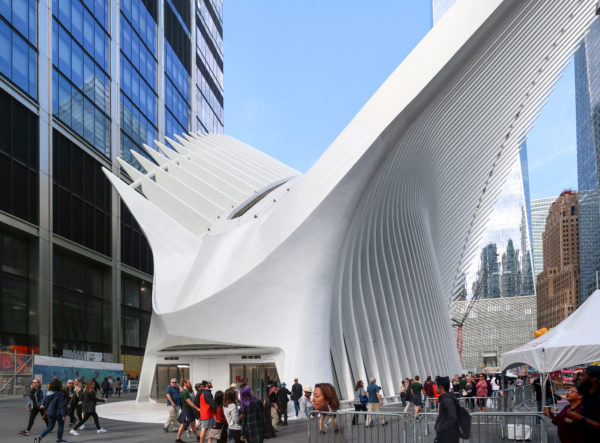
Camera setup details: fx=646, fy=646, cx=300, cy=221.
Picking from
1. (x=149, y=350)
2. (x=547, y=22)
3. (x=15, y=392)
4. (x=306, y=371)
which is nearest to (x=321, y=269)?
(x=306, y=371)

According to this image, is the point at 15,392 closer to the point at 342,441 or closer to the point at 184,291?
the point at 184,291

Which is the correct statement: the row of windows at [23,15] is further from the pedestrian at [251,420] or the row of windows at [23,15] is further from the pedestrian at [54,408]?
the pedestrian at [251,420]

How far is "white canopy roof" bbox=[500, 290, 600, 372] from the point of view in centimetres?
1041

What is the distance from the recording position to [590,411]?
7.31 m

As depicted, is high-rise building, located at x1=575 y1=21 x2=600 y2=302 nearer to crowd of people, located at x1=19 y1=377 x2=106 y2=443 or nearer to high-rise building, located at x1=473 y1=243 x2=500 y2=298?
high-rise building, located at x1=473 y1=243 x2=500 y2=298

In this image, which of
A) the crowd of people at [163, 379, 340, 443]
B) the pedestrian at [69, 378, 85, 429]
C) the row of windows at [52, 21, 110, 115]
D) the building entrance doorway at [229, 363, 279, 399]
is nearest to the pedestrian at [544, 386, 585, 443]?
the crowd of people at [163, 379, 340, 443]

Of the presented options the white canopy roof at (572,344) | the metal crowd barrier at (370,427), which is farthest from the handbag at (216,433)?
the white canopy roof at (572,344)

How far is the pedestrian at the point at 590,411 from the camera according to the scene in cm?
725

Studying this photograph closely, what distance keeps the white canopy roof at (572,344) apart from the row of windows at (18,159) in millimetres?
30365

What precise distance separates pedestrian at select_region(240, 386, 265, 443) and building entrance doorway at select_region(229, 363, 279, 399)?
541 inches

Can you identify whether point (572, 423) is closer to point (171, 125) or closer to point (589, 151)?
point (171, 125)

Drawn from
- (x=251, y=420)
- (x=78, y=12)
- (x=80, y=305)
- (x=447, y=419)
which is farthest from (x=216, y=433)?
(x=78, y=12)

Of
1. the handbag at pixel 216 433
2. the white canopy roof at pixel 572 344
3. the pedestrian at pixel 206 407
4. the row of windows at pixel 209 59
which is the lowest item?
the handbag at pixel 216 433

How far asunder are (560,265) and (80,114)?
144171mm
